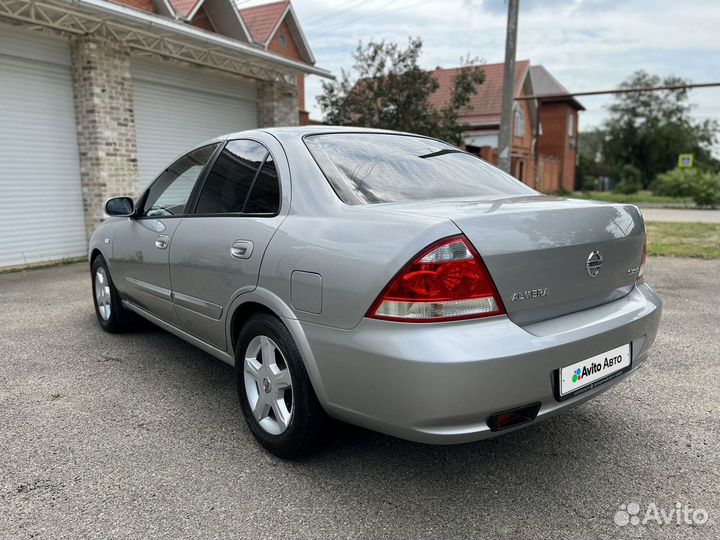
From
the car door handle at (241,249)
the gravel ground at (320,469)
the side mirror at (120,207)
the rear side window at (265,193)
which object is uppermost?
the rear side window at (265,193)

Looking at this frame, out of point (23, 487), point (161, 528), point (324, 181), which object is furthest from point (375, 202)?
Result: point (23, 487)

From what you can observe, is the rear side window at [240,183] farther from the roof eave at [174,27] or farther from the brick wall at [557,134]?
the brick wall at [557,134]

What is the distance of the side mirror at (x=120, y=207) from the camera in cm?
402

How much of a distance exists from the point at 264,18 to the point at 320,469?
20791 millimetres

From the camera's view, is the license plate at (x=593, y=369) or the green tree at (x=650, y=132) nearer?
the license plate at (x=593, y=369)

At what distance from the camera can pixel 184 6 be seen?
13586 millimetres

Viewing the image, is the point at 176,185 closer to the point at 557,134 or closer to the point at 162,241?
the point at 162,241

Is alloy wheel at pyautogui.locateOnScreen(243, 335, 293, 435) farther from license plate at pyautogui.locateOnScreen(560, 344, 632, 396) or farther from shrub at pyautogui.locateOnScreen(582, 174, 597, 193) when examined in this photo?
shrub at pyautogui.locateOnScreen(582, 174, 597, 193)

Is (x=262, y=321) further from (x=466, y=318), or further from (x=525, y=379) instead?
(x=525, y=379)

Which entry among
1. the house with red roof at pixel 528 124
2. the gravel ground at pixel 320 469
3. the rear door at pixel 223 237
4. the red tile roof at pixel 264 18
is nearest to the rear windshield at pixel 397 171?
the rear door at pixel 223 237

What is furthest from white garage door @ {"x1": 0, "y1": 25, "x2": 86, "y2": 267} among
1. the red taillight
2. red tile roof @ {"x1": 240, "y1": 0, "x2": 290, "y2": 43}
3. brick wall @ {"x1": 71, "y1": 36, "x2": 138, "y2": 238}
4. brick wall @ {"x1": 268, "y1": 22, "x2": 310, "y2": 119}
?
brick wall @ {"x1": 268, "y1": 22, "x2": 310, "y2": 119}

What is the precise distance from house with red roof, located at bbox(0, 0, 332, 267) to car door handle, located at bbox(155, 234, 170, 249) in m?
6.01

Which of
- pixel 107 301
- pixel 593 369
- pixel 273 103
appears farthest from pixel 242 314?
pixel 273 103

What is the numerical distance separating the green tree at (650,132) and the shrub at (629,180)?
Answer: 63.9 inches
